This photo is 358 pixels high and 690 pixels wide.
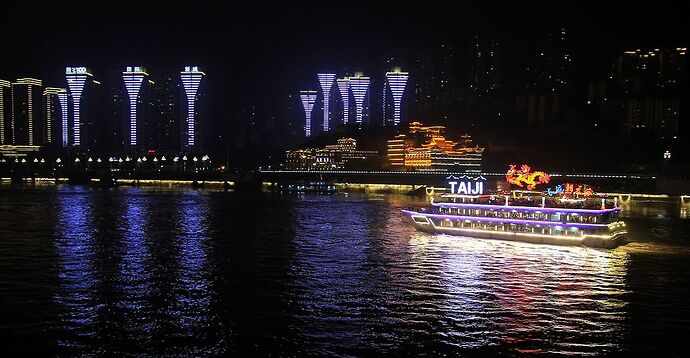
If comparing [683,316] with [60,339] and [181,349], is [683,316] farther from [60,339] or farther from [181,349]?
[60,339]

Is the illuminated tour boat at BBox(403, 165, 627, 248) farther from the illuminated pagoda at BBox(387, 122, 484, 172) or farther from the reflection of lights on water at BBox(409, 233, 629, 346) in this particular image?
the illuminated pagoda at BBox(387, 122, 484, 172)

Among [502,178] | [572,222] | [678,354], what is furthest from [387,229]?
[502,178]

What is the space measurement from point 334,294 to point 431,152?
5646 inches

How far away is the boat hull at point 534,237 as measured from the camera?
38.2 meters

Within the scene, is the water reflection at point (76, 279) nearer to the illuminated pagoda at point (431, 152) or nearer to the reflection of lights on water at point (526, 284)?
the reflection of lights on water at point (526, 284)

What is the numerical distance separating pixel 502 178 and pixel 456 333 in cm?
11027

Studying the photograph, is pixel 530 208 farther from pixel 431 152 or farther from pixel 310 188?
pixel 431 152

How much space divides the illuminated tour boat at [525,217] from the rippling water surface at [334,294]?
1152 mm

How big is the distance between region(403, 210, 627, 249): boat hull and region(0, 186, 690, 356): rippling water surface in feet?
2.85

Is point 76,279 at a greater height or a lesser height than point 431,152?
lesser

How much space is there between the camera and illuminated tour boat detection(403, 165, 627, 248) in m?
38.7

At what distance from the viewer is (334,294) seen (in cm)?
2517

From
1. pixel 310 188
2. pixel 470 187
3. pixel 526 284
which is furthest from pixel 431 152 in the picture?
pixel 526 284

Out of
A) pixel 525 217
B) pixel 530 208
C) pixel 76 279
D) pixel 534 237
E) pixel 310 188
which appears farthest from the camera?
pixel 310 188
